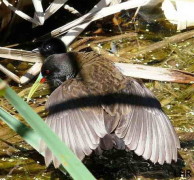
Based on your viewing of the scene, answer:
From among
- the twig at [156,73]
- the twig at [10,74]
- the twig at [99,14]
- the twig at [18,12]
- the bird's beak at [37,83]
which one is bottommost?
the twig at [156,73]

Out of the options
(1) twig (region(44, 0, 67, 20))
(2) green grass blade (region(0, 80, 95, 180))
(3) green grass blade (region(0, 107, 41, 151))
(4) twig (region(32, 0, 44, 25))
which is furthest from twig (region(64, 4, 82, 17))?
(2) green grass blade (region(0, 80, 95, 180))

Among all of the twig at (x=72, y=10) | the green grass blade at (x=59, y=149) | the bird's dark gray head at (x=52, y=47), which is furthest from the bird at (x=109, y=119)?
the twig at (x=72, y=10)

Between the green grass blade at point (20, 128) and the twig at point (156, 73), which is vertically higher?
the green grass blade at point (20, 128)

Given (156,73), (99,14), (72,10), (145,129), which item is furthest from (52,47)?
(145,129)

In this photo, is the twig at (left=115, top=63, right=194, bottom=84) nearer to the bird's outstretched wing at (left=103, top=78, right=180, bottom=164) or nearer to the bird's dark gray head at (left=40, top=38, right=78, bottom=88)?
the bird's dark gray head at (left=40, top=38, right=78, bottom=88)

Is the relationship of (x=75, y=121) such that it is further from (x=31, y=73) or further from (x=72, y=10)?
(x=72, y=10)

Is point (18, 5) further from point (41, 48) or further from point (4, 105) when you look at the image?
point (4, 105)

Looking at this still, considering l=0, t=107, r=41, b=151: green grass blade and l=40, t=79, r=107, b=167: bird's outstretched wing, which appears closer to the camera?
l=0, t=107, r=41, b=151: green grass blade

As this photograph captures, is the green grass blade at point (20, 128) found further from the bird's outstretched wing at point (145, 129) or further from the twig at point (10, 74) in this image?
the twig at point (10, 74)
